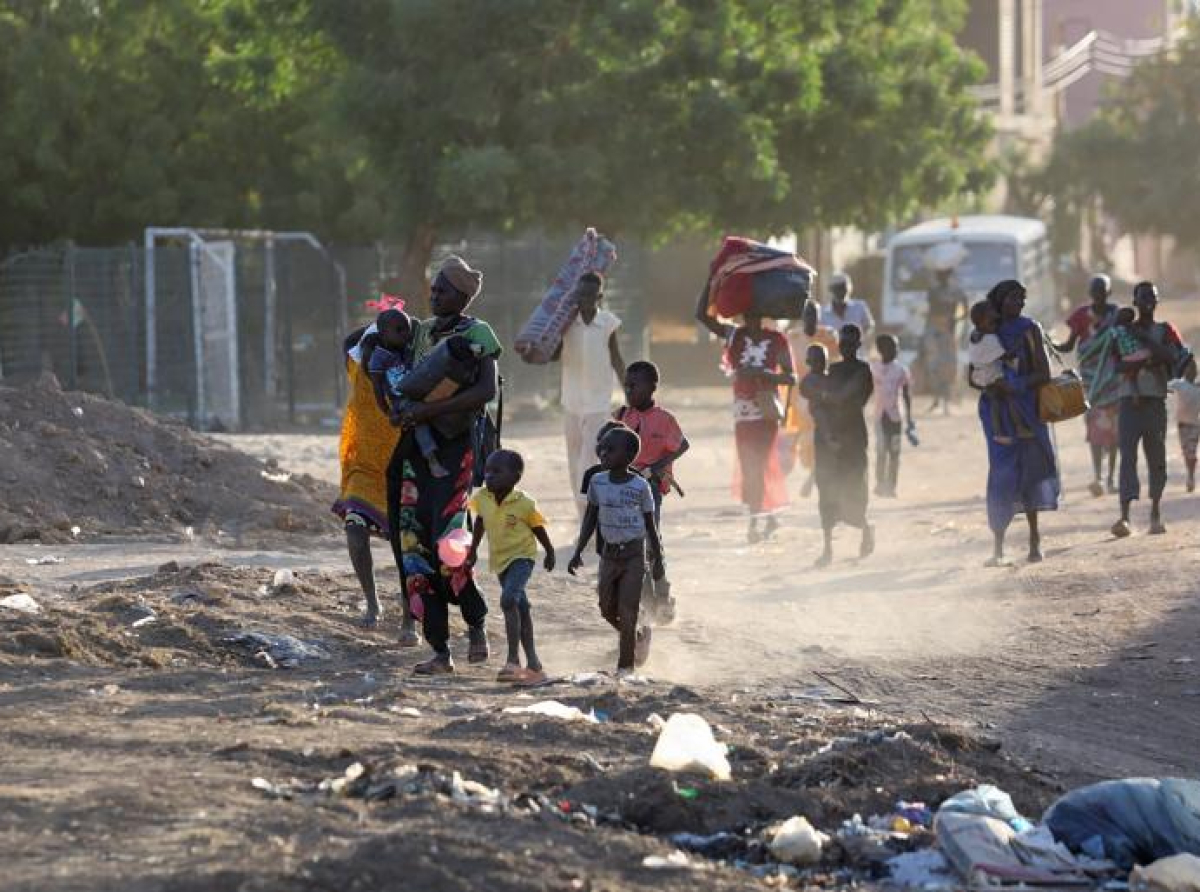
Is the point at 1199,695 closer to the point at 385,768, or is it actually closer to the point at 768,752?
the point at 768,752

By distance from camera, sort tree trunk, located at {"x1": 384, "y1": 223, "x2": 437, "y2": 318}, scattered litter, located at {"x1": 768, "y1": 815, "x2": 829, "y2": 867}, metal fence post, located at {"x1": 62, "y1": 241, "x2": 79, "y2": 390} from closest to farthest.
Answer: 1. scattered litter, located at {"x1": 768, "y1": 815, "x2": 829, "y2": 867}
2. metal fence post, located at {"x1": 62, "y1": 241, "x2": 79, "y2": 390}
3. tree trunk, located at {"x1": 384, "y1": 223, "x2": 437, "y2": 318}

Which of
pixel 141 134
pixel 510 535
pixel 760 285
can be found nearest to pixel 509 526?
pixel 510 535

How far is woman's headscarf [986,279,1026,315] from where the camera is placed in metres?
13.0

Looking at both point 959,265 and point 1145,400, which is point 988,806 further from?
point 959,265

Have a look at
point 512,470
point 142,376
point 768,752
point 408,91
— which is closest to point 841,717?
point 768,752

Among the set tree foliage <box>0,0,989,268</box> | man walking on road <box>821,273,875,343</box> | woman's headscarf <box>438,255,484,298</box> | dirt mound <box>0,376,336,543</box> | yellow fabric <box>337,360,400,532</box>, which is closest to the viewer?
woman's headscarf <box>438,255,484,298</box>

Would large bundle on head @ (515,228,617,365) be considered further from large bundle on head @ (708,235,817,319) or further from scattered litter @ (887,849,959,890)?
scattered litter @ (887,849,959,890)

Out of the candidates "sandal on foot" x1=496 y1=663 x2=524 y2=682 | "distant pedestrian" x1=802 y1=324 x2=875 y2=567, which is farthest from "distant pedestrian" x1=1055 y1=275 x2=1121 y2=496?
"sandal on foot" x1=496 y1=663 x2=524 y2=682

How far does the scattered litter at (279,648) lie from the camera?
9.66m

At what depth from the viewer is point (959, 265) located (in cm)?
3562

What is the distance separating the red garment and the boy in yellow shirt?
5.73 feet

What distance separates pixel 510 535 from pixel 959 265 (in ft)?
89.4

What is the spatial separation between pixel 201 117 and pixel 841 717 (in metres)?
26.9

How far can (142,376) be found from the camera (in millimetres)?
25125
